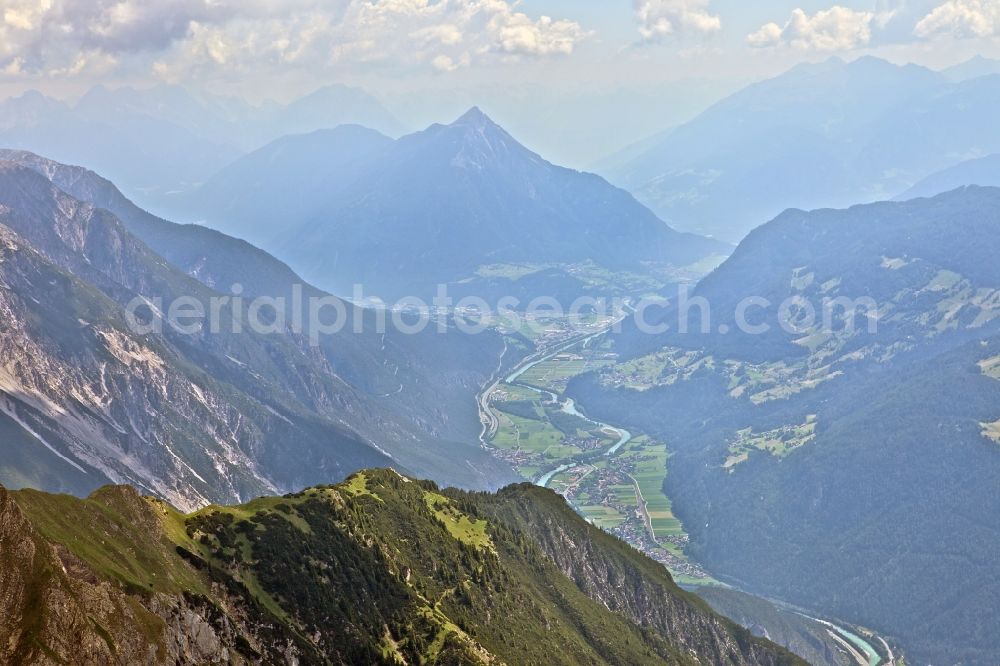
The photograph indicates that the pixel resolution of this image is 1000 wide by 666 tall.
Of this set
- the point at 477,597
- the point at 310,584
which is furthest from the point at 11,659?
the point at 477,597

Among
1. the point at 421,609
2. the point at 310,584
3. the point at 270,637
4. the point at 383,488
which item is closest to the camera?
the point at 270,637

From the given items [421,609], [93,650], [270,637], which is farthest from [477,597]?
[93,650]

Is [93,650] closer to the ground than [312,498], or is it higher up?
higher up

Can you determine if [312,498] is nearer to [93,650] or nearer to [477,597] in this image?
[477,597]

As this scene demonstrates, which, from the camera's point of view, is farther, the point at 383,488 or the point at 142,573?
the point at 383,488

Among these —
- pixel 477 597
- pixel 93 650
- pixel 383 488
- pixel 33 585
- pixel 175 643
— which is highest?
pixel 33 585

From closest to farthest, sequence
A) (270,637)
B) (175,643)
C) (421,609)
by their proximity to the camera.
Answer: (175,643) < (270,637) < (421,609)

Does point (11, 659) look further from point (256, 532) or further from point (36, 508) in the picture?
point (256, 532)
